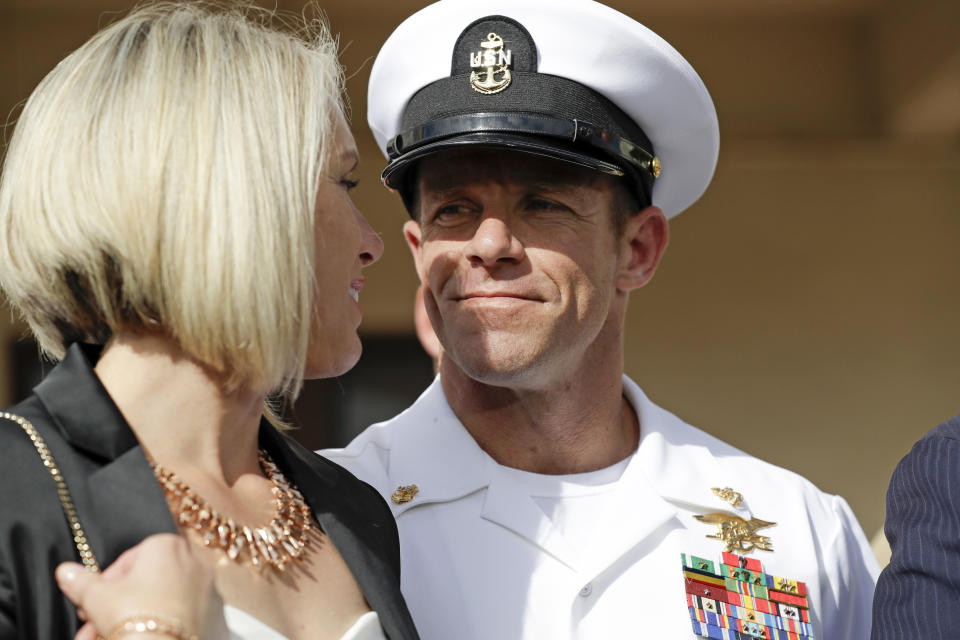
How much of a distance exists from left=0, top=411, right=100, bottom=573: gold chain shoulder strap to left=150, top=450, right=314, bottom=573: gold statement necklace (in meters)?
0.12

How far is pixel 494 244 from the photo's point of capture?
87.7 inches

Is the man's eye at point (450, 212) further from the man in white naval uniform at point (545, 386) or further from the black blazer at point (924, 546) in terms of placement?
the black blazer at point (924, 546)

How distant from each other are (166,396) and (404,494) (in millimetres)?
802

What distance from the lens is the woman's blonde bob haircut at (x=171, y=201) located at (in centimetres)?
138

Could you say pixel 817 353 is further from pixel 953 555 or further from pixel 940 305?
pixel 953 555

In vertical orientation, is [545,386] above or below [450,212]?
below

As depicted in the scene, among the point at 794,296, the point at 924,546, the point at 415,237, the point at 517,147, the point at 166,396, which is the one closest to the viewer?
the point at 166,396

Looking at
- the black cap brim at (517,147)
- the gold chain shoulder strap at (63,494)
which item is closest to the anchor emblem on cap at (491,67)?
the black cap brim at (517,147)

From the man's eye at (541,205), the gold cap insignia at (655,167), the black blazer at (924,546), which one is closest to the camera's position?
the black blazer at (924,546)

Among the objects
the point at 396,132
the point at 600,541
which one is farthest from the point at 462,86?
the point at 600,541

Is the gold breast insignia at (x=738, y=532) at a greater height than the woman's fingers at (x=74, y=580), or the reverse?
the woman's fingers at (x=74, y=580)

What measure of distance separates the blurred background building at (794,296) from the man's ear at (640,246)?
2.68 m

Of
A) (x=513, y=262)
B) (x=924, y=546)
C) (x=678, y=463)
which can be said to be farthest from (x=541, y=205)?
(x=924, y=546)

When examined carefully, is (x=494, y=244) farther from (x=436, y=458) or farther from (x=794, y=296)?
(x=794, y=296)
